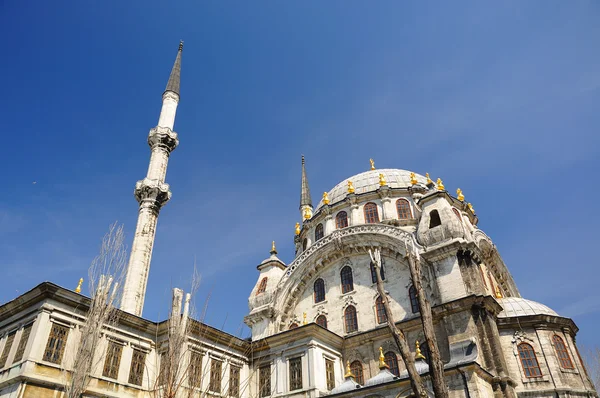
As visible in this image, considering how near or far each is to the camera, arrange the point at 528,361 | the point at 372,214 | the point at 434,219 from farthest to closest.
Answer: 1. the point at 372,214
2. the point at 434,219
3. the point at 528,361

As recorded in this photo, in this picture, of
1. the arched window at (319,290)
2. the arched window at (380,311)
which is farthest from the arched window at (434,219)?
the arched window at (319,290)

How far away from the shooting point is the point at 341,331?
23.2 m

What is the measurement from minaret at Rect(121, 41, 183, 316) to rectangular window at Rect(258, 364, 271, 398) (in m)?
7.91

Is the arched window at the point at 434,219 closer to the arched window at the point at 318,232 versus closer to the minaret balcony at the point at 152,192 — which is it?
the arched window at the point at 318,232

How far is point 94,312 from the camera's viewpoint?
1605 cm

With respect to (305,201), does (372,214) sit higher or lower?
lower

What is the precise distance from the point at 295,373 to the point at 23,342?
11.3 metres

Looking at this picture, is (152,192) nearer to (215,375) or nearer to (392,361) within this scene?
(215,375)

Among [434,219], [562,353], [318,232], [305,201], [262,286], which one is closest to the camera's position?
[562,353]

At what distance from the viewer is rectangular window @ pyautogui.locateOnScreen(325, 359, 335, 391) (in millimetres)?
20484

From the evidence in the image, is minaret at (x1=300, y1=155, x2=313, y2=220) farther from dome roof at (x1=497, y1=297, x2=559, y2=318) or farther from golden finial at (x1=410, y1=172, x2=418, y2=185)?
dome roof at (x1=497, y1=297, x2=559, y2=318)

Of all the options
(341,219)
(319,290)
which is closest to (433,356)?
(319,290)

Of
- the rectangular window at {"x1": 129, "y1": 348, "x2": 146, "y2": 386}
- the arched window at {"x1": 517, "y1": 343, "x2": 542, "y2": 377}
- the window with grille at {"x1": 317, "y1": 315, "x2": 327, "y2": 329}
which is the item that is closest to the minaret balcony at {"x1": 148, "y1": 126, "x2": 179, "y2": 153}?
the rectangular window at {"x1": 129, "y1": 348, "x2": 146, "y2": 386}

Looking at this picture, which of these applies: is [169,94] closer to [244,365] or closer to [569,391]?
[244,365]
